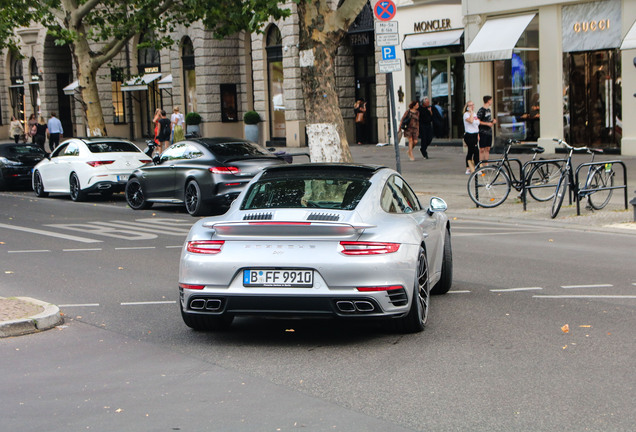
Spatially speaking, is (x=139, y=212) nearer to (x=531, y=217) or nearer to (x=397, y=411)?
(x=531, y=217)

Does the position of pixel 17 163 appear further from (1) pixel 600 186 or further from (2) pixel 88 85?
(1) pixel 600 186

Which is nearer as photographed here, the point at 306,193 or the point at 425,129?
the point at 306,193

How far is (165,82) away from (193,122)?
3.93 m

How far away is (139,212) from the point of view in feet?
63.1

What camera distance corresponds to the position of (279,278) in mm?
6918

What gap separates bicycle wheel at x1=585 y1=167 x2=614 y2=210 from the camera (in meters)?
16.1

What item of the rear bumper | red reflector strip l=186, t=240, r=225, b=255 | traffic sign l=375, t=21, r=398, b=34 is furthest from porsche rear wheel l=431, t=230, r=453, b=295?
traffic sign l=375, t=21, r=398, b=34

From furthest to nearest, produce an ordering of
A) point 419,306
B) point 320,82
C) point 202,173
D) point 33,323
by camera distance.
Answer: point 320,82, point 202,173, point 33,323, point 419,306

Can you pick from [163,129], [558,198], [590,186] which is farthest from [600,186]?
[163,129]

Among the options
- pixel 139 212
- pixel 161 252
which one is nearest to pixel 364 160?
pixel 139 212

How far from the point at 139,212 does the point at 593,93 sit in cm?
1332

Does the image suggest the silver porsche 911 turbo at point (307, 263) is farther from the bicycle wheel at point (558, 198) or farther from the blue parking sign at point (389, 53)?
the blue parking sign at point (389, 53)

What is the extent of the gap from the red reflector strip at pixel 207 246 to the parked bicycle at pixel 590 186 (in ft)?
30.9

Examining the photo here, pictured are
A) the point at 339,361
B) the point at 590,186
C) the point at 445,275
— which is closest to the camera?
the point at 339,361
